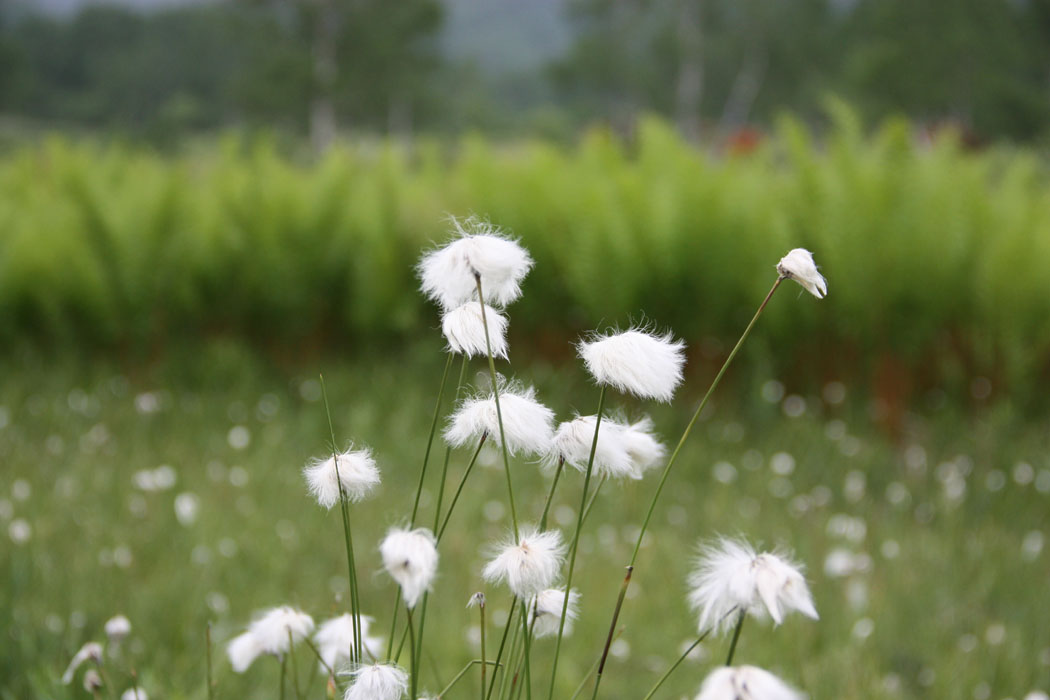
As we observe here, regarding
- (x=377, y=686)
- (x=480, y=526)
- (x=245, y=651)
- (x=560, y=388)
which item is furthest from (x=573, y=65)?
(x=377, y=686)

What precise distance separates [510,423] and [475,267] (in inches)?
5.1

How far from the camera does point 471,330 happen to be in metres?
0.77

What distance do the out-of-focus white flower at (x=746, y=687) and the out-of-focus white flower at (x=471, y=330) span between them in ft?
0.98

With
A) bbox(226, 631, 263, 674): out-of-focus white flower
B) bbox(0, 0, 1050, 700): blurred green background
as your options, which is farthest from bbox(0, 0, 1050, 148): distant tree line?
bbox(226, 631, 263, 674): out-of-focus white flower

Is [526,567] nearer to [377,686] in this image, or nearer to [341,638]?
[377,686]

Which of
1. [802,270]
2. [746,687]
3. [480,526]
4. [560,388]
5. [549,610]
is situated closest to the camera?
[746,687]

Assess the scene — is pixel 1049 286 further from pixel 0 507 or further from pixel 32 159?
pixel 32 159

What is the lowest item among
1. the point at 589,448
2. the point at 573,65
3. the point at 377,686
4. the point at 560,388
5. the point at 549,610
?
the point at 377,686

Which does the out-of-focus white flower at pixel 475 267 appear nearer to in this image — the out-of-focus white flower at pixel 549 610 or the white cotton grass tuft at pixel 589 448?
the white cotton grass tuft at pixel 589 448

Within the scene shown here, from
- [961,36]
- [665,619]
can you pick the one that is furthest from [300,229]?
[961,36]

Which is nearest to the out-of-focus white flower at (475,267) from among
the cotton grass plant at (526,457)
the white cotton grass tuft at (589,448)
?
the cotton grass plant at (526,457)

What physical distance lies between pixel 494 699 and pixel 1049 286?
9.34ft

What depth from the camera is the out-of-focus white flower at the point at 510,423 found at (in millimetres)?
745

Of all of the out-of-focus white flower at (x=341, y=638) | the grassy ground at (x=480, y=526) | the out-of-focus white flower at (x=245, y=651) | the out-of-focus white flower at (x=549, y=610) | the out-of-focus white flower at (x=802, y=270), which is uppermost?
the grassy ground at (x=480, y=526)
